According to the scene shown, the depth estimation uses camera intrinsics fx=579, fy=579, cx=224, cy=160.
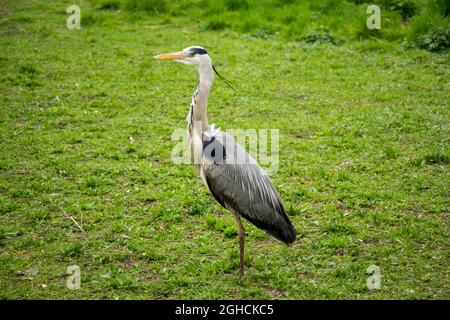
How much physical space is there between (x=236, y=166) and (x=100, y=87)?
612 cm

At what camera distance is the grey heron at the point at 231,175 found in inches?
239

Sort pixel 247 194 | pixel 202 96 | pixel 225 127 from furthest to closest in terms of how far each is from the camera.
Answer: pixel 225 127
pixel 202 96
pixel 247 194

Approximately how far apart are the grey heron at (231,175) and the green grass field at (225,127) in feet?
1.81

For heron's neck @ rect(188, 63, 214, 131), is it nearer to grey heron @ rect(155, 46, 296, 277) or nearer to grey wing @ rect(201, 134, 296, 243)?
grey heron @ rect(155, 46, 296, 277)

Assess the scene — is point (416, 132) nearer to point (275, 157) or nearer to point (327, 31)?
point (275, 157)

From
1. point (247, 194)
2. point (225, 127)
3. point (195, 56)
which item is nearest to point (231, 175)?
point (247, 194)

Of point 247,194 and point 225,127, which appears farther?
point 225,127

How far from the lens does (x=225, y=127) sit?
32.3ft

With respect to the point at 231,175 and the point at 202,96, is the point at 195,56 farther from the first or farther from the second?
the point at 231,175

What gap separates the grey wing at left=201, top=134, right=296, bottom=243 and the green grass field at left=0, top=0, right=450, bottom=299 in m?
0.53

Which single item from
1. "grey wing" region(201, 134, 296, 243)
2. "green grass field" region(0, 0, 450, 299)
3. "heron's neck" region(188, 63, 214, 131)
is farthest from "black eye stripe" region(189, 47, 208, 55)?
"green grass field" region(0, 0, 450, 299)

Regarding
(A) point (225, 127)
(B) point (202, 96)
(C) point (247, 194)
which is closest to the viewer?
(C) point (247, 194)

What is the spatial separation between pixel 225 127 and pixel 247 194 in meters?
3.86
